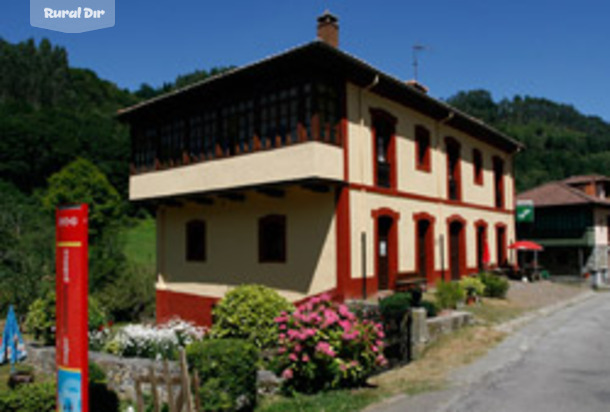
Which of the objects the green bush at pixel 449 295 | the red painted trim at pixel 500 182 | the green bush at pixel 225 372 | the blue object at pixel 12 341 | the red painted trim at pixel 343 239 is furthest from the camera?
the red painted trim at pixel 500 182

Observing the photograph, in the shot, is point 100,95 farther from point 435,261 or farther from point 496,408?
point 496,408

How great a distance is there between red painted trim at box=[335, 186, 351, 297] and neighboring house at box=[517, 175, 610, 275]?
22.3 metres

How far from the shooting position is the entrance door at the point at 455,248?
2130 centimetres

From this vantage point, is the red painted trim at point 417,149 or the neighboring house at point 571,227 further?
the neighboring house at point 571,227

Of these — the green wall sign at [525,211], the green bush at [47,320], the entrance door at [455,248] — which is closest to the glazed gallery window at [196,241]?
the green bush at [47,320]

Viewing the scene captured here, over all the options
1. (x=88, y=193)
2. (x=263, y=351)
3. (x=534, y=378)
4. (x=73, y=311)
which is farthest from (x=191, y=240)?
A: (x=88, y=193)

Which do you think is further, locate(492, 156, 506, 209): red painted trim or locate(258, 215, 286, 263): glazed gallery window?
locate(492, 156, 506, 209): red painted trim

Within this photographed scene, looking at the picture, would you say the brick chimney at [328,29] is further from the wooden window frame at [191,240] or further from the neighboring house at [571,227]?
the neighboring house at [571,227]

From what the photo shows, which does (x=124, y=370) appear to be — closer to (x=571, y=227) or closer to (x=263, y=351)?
(x=263, y=351)

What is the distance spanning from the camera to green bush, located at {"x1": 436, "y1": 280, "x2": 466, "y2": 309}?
15070 mm

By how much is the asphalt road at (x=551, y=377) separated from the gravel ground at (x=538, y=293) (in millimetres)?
3996

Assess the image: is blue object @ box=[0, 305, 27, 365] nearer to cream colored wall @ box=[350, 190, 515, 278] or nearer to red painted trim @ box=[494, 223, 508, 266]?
cream colored wall @ box=[350, 190, 515, 278]

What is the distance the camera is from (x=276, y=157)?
14758 millimetres

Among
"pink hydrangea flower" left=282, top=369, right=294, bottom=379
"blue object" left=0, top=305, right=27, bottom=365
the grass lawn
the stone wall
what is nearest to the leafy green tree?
"blue object" left=0, top=305, right=27, bottom=365
